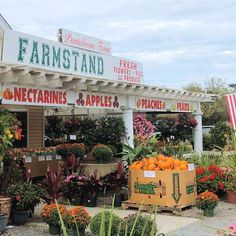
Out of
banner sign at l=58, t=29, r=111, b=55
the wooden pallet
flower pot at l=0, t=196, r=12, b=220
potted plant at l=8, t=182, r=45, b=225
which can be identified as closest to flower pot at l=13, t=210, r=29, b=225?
potted plant at l=8, t=182, r=45, b=225

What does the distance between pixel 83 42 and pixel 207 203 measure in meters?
6.93

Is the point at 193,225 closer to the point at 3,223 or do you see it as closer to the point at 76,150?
the point at 3,223

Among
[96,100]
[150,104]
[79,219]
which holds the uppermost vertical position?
[150,104]

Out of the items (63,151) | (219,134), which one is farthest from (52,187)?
(219,134)

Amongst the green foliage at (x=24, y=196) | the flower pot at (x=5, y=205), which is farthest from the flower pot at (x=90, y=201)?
the flower pot at (x=5, y=205)

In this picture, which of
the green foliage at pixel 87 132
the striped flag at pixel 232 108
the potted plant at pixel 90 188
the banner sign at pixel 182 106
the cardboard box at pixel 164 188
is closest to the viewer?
the cardboard box at pixel 164 188

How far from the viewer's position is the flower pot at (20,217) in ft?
24.0

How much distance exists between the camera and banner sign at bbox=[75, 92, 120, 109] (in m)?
10.4

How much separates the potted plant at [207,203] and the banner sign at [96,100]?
373cm

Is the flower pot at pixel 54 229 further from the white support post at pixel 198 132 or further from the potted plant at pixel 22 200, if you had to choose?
the white support post at pixel 198 132

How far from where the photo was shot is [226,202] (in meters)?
9.82

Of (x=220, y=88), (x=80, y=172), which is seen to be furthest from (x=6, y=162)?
(x=220, y=88)

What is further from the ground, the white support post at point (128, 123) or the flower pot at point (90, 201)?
the white support post at point (128, 123)

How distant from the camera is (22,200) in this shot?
7.16m
